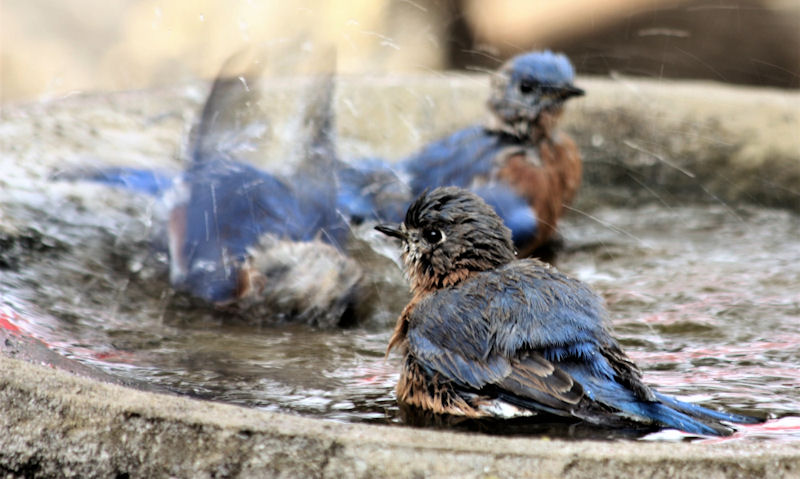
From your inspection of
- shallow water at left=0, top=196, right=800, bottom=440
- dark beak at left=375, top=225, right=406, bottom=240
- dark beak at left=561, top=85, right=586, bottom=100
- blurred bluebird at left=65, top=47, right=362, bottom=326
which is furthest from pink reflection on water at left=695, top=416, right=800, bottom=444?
dark beak at left=561, top=85, right=586, bottom=100

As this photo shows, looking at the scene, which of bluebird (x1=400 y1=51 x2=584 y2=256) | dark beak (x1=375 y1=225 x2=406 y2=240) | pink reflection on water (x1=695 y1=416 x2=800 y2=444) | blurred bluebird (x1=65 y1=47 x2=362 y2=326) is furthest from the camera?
bluebird (x1=400 y1=51 x2=584 y2=256)

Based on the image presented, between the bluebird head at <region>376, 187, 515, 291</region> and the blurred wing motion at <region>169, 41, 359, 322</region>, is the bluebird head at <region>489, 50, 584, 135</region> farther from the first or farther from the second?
the bluebird head at <region>376, 187, 515, 291</region>

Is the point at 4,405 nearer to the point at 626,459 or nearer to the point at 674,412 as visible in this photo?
the point at 626,459

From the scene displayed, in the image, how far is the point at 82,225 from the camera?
4.67 metres

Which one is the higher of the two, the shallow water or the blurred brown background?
the blurred brown background

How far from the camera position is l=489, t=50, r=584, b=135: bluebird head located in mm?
5332

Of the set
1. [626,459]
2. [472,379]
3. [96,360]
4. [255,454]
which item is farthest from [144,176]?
[626,459]

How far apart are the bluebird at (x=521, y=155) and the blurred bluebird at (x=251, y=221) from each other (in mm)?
781

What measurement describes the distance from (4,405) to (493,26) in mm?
9098

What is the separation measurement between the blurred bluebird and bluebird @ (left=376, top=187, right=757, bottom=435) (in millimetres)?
968

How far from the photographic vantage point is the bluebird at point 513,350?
256 cm

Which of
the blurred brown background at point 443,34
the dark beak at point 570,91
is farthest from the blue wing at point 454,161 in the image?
the blurred brown background at point 443,34

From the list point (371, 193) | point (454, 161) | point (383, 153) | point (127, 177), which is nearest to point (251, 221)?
point (371, 193)

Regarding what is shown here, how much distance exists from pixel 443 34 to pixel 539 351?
8.09m
